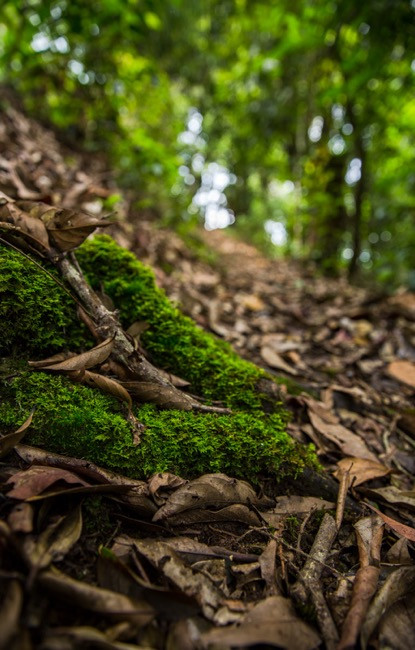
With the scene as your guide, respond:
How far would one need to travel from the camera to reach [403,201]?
5703 mm

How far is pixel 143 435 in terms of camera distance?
137 centimetres

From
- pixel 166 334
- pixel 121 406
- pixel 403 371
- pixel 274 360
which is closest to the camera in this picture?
pixel 121 406

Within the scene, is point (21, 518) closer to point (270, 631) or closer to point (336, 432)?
point (270, 631)

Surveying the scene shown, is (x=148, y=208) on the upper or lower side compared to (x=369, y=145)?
lower

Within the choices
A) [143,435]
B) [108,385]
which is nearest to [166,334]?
[108,385]

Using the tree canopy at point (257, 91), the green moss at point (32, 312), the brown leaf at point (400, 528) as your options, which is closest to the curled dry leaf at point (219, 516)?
the brown leaf at point (400, 528)

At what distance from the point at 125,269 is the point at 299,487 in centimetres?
138

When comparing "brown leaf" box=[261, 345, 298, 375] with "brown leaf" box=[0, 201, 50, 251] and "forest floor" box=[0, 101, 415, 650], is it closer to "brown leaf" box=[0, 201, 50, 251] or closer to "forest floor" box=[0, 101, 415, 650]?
"forest floor" box=[0, 101, 415, 650]

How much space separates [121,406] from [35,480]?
414 mm

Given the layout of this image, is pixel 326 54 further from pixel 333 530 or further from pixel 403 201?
pixel 333 530

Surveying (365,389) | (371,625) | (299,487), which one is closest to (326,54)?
(365,389)

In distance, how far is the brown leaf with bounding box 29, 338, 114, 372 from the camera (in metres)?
1.45

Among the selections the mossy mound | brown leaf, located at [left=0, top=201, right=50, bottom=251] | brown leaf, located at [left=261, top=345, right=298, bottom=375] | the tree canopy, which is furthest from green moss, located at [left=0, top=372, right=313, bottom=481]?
the tree canopy

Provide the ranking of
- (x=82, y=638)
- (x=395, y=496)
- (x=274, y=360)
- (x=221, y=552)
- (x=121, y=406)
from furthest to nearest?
(x=274, y=360)
(x=395, y=496)
(x=121, y=406)
(x=221, y=552)
(x=82, y=638)
